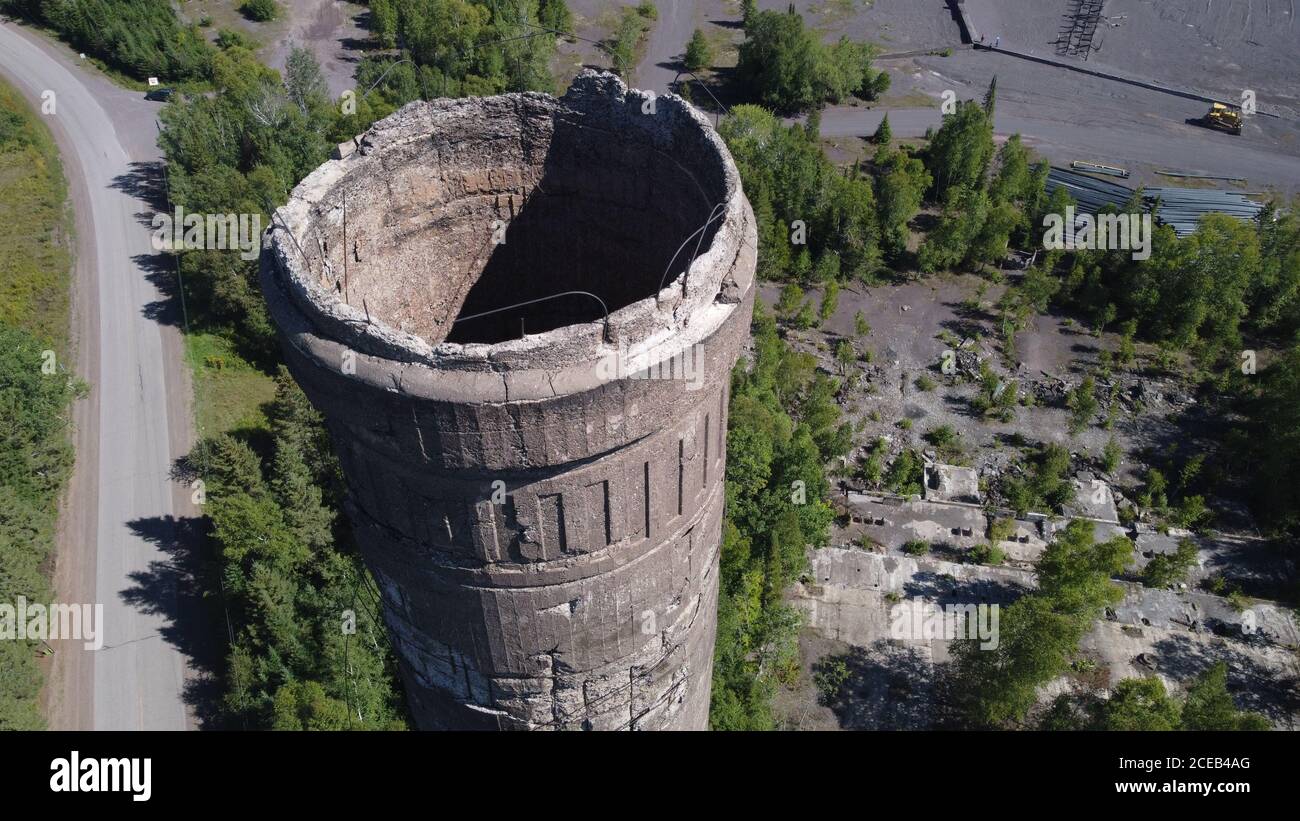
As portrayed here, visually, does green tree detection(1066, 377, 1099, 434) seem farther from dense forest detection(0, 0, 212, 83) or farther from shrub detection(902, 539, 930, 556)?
dense forest detection(0, 0, 212, 83)

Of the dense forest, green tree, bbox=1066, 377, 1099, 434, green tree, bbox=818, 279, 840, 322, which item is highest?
the dense forest

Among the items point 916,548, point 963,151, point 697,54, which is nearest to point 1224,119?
point 963,151

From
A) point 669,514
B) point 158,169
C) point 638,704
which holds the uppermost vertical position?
point 158,169

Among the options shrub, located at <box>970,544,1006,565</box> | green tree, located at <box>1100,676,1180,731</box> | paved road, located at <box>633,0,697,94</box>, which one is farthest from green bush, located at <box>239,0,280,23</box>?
green tree, located at <box>1100,676,1180,731</box>

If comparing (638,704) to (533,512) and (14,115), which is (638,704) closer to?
(533,512)

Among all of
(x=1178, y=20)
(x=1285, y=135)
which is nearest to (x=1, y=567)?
(x=1285, y=135)
